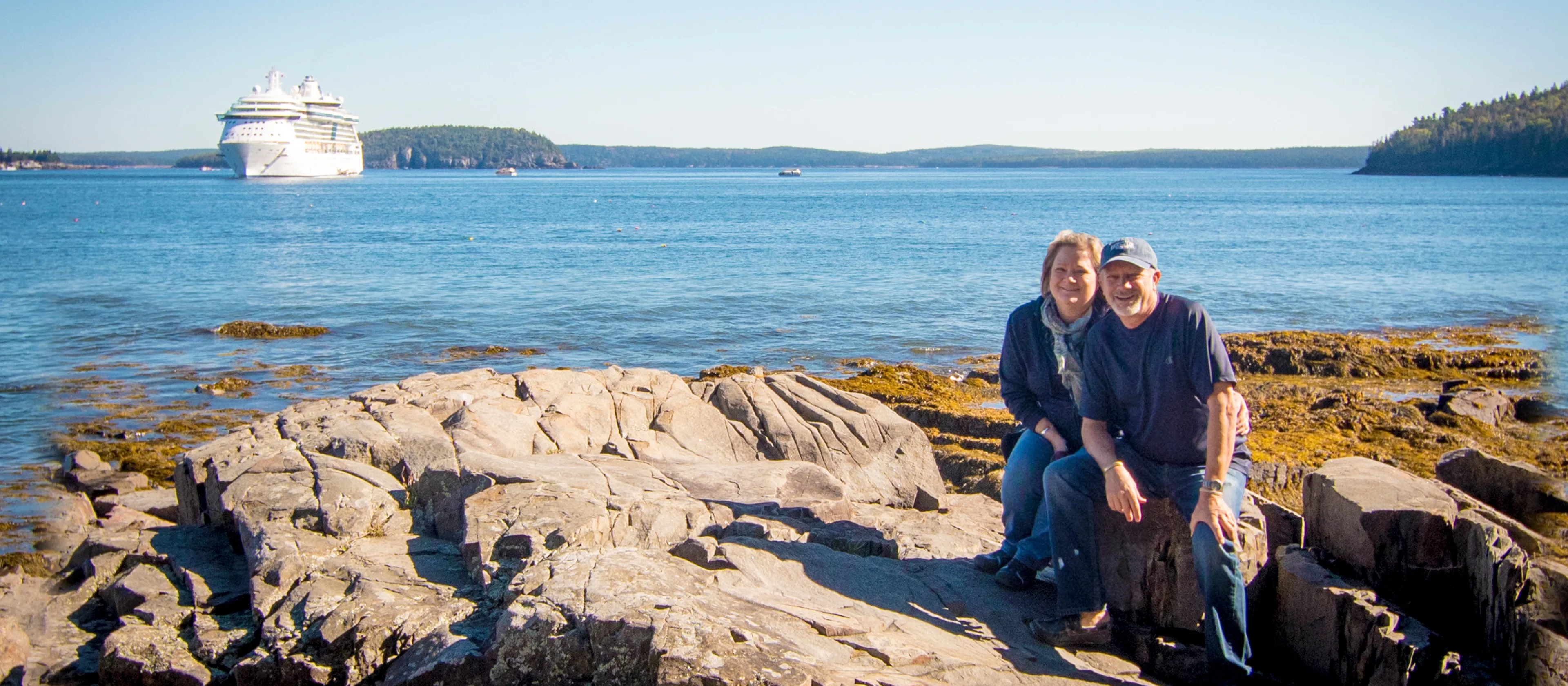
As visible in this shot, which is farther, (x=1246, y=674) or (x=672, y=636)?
(x=1246, y=674)

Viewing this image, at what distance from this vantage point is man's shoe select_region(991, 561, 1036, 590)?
5066mm

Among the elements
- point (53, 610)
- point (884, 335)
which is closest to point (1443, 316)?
point (884, 335)

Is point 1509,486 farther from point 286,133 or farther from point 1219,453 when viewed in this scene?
point 286,133

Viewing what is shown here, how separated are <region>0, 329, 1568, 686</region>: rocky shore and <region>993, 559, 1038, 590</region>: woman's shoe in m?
0.06

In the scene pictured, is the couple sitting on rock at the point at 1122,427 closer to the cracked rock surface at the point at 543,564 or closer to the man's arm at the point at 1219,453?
the man's arm at the point at 1219,453

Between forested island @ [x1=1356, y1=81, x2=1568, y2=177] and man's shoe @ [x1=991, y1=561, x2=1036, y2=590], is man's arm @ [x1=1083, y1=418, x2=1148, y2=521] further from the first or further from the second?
forested island @ [x1=1356, y1=81, x2=1568, y2=177]

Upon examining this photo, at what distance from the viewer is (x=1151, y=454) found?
4.56m

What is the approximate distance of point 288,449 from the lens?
23.2ft

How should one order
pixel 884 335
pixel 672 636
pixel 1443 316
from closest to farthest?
pixel 672 636 → pixel 884 335 → pixel 1443 316

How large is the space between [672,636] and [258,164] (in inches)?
4794

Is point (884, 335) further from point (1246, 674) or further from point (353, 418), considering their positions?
point (1246, 674)

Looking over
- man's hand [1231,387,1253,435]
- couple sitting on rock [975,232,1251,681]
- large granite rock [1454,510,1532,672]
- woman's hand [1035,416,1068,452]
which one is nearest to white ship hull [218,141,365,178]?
woman's hand [1035,416,1068,452]

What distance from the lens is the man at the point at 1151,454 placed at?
426 centimetres

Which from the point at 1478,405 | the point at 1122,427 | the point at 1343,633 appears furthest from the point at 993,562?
the point at 1478,405
